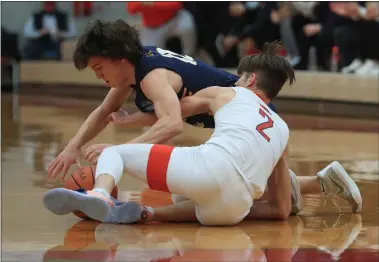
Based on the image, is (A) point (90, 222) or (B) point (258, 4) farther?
(B) point (258, 4)

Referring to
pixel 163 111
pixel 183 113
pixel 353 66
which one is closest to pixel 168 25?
pixel 353 66

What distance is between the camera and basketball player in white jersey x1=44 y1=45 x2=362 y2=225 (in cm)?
437

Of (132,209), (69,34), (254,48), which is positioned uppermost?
(132,209)

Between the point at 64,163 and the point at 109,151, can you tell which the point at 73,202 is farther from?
the point at 64,163

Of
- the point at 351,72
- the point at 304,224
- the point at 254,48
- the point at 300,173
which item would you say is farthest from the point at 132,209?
the point at 254,48

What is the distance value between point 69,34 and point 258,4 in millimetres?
4410

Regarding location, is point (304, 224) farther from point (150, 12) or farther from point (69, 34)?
point (69, 34)

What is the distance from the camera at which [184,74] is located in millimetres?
5004

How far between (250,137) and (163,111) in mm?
457

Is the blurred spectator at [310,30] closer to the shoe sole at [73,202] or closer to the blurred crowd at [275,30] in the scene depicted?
the blurred crowd at [275,30]

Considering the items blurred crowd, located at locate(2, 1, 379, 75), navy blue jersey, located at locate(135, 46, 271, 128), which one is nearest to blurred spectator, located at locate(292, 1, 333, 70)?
blurred crowd, located at locate(2, 1, 379, 75)

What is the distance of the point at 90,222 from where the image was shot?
4781 millimetres

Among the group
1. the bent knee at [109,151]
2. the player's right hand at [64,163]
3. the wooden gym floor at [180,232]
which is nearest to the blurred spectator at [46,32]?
the wooden gym floor at [180,232]

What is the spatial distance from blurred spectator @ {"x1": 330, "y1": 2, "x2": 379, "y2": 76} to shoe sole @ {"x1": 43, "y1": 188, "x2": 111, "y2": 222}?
7.28 m
